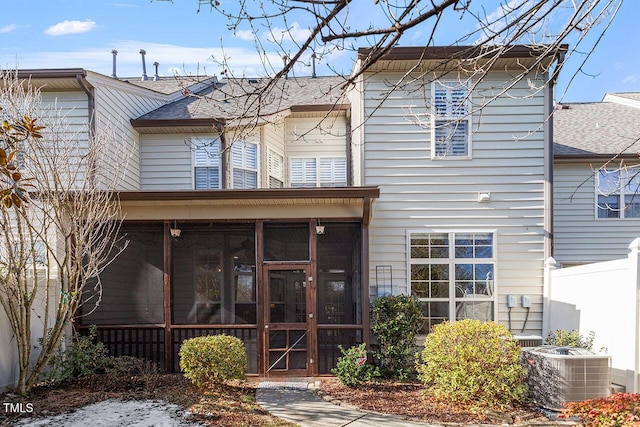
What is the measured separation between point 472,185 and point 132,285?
6.52 metres

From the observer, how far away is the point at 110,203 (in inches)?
315

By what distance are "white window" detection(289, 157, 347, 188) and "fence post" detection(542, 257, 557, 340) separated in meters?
4.83

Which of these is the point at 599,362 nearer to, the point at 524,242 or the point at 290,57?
the point at 524,242

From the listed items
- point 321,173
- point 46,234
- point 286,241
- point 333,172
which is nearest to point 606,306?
point 286,241

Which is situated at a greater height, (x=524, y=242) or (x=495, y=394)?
(x=524, y=242)

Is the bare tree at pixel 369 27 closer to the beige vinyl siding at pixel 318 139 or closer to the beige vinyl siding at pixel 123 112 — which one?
the beige vinyl siding at pixel 123 112

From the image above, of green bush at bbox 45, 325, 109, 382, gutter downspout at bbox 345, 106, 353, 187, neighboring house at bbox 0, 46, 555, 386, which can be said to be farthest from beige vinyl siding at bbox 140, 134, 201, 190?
green bush at bbox 45, 325, 109, 382

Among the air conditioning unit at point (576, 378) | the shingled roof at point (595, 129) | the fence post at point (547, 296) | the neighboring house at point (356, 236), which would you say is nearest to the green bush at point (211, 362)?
the neighboring house at point (356, 236)

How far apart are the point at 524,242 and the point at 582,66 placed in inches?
219

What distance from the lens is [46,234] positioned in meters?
7.12

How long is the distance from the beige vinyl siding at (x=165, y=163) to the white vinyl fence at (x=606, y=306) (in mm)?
7642

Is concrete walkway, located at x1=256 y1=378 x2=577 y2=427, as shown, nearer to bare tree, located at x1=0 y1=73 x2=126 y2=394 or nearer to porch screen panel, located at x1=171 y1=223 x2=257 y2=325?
porch screen panel, located at x1=171 y1=223 x2=257 y2=325

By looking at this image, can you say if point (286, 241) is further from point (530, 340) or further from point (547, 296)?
point (547, 296)

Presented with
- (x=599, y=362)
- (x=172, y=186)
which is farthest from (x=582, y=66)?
(x=172, y=186)
